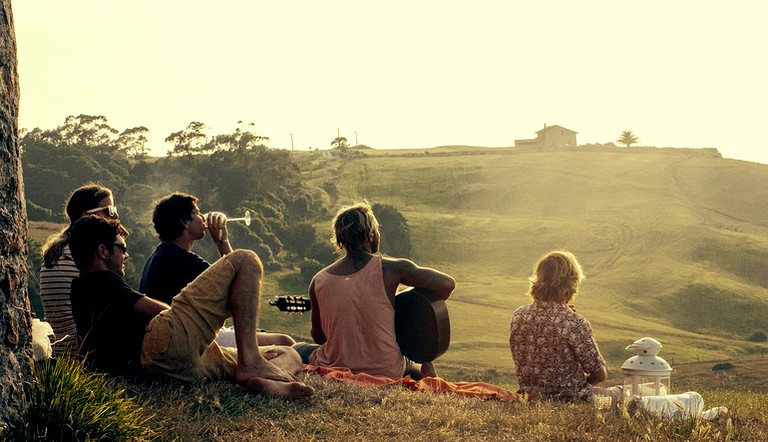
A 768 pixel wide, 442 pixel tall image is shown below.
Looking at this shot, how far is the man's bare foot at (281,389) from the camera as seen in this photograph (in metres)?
7.30

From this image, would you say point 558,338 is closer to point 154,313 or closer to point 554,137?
point 154,313

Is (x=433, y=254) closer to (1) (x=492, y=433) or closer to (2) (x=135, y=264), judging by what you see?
(2) (x=135, y=264)

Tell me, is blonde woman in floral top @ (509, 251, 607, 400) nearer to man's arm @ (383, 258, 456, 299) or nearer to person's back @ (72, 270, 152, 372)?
man's arm @ (383, 258, 456, 299)

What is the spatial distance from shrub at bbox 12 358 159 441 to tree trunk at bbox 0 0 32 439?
0.32 feet

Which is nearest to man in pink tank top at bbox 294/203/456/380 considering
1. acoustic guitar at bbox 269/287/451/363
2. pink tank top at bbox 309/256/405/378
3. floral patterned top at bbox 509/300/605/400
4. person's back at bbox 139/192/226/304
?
pink tank top at bbox 309/256/405/378

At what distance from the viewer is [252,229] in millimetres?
65250

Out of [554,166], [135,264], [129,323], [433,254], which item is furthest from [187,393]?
[554,166]

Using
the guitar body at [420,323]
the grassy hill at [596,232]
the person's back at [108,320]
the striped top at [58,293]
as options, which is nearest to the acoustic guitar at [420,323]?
the guitar body at [420,323]

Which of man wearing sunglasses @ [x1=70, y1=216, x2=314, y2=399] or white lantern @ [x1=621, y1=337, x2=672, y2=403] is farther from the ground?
man wearing sunglasses @ [x1=70, y1=216, x2=314, y2=399]

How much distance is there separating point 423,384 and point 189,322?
2.36m

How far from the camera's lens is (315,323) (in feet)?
30.8

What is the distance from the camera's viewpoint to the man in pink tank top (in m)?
8.80

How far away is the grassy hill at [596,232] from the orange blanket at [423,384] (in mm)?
31590

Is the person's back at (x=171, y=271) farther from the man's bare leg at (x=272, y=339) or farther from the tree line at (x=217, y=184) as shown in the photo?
the tree line at (x=217, y=184)
